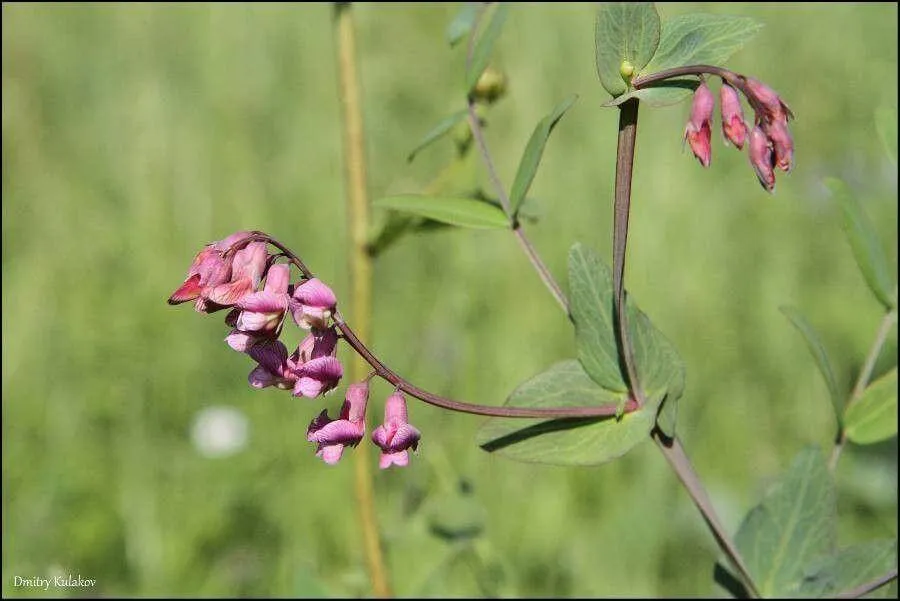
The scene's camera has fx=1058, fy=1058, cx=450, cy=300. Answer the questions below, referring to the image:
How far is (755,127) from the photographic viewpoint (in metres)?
0.86

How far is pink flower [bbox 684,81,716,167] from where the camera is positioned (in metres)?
0.85

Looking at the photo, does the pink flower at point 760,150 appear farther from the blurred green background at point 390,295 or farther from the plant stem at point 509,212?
the blurred green background at point 390,295

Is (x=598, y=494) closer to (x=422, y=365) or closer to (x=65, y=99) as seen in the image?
(x=422, y=365)

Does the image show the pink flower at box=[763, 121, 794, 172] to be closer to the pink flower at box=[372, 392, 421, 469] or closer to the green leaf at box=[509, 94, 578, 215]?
the green leaf at box=[509, 94, 578, 215]

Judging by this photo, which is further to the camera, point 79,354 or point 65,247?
point 65,247

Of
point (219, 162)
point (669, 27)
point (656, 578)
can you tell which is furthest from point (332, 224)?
point (669, 27)

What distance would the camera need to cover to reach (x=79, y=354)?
8.27 feet

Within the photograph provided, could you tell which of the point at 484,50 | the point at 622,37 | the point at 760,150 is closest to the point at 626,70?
the point at 622,37

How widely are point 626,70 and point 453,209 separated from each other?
1.14 feet

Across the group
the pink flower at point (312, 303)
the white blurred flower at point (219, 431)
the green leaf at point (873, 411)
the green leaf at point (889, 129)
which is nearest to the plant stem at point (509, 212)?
the pink flower at point (312, 303)

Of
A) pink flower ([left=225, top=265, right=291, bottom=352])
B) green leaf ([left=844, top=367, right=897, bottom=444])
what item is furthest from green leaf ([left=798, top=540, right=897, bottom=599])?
pink flower ([left=225, top=265, right=291, bottom=352])

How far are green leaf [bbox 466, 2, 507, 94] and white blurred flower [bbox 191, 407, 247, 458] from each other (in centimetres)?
116

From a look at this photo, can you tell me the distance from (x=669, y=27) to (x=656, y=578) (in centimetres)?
133

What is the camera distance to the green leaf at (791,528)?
1.29 meters
